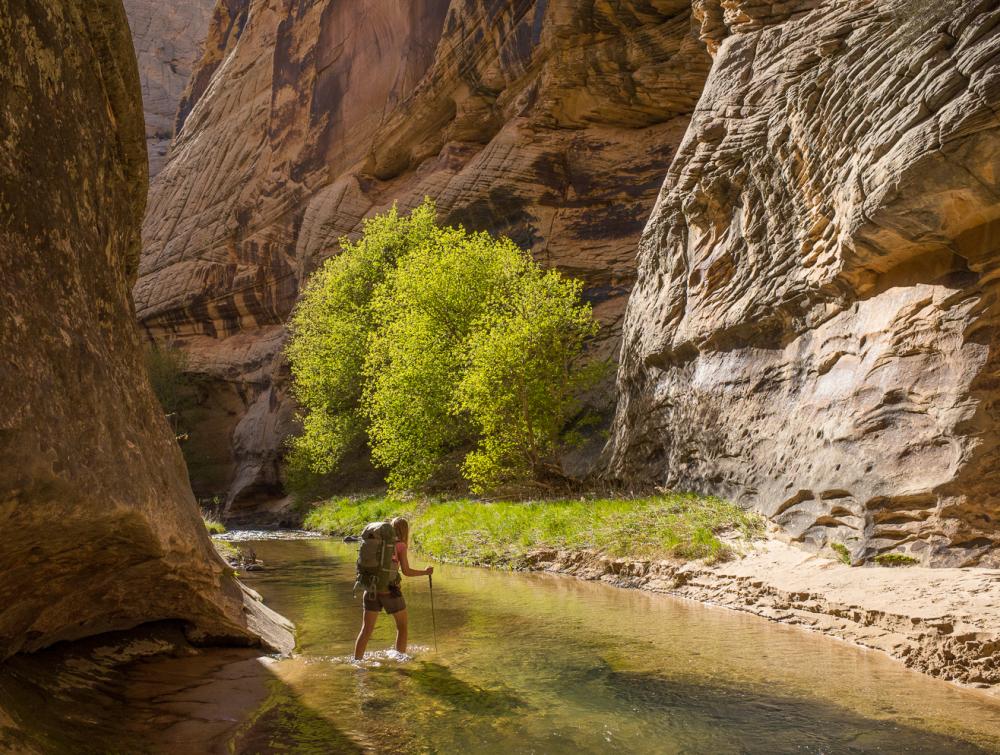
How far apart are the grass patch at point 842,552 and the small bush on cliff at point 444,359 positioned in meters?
11.2

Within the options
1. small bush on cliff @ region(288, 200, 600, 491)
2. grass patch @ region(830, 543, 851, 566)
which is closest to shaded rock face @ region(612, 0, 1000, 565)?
grass patch @ region(830, 543, 851, 566)

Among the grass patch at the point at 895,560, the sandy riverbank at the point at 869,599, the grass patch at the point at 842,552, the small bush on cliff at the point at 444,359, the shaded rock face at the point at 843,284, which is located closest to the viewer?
the sandy riverbank at the point at 869,599

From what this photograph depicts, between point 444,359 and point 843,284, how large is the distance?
13955 millimetres

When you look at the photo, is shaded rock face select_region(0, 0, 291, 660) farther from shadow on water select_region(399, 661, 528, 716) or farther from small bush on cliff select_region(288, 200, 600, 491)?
small bush on cliff select_region(288, 200, 600, 491)

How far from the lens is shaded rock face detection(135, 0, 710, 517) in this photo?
30.1m

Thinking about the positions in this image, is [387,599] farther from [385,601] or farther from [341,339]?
[341,339]

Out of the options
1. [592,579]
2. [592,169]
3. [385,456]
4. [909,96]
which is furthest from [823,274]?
[592,169]

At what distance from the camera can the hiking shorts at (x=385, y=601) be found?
773 cm

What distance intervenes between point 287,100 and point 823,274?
41.3 m

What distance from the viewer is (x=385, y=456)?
24.7 m

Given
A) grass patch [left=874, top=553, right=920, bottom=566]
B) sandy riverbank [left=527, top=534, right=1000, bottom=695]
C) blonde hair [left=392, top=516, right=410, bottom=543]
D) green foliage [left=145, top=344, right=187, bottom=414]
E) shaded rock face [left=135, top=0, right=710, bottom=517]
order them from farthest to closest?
green foliage [left=145, top=344, right=187, bottom=414] < shaded rock face [left=135, top=0, right=710, bottom=517] < grass patch [left=874, top=553, right=920, bottom=566] < blonde hair [left=392, top=516, right=410, bottom=543] < sandy riverbank [left=527, top=534, right=1000, bottom=695]

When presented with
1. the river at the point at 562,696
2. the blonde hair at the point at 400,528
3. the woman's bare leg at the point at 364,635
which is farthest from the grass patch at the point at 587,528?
the woman's bare leg at the point at 364,635

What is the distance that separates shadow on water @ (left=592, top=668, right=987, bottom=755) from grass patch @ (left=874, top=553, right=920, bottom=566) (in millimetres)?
3768

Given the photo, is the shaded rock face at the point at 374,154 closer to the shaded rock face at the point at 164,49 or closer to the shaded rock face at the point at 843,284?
the shaded rock face at the point at 843,284
